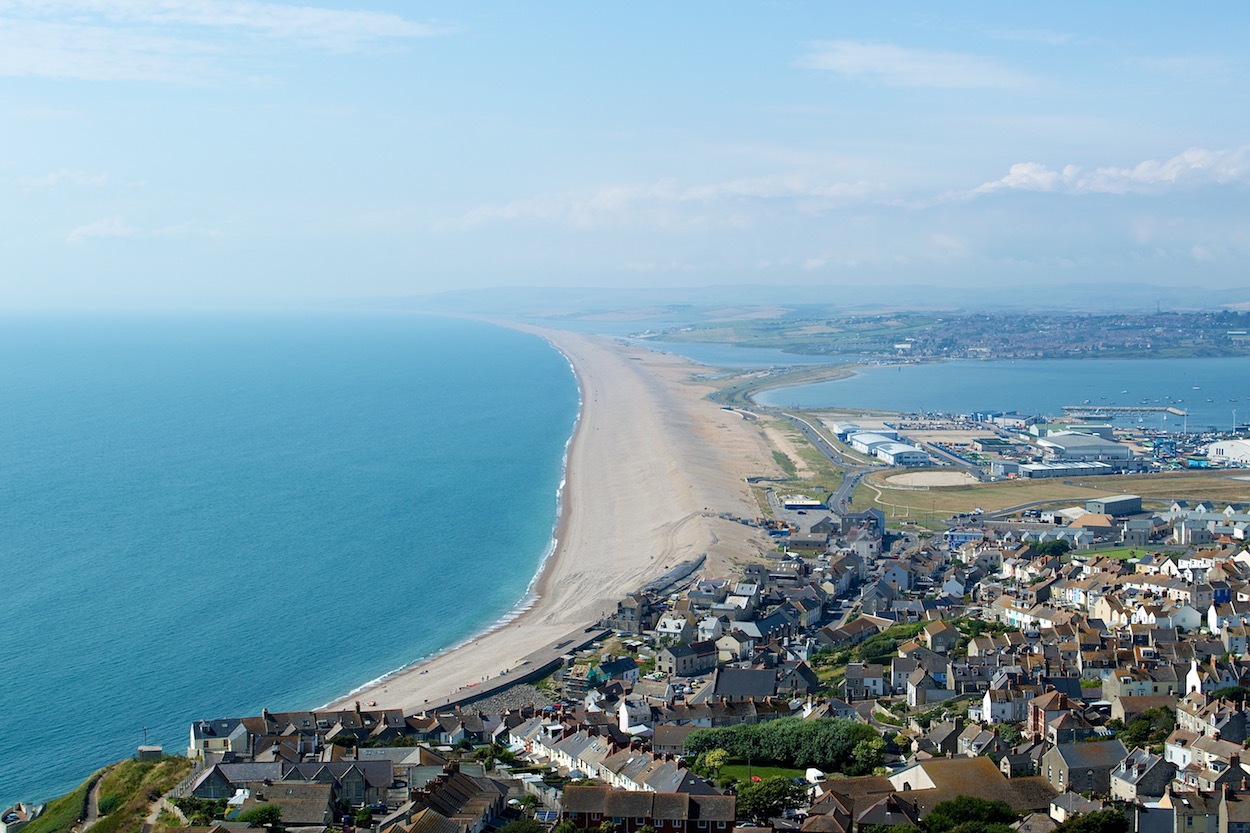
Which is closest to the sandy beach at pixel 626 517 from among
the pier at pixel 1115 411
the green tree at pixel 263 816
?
the green tree at pixel 263 816

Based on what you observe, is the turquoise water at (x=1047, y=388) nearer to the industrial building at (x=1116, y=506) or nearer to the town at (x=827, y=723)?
the industrial building at (x=1116, y=506)

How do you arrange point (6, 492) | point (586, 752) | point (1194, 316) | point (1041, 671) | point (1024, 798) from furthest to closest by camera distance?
point (1194, 316) → point (6, 492) → point (1041, 671) → point (586, 752) → point (1024, 798)

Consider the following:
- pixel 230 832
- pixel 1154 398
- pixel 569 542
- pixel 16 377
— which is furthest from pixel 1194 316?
pixel 230 832

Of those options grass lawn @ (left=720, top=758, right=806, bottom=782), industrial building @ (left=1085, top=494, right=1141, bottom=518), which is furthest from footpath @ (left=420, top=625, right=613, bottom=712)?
industrial building @ (left=1085, top=494, right=1141, bottom=518)

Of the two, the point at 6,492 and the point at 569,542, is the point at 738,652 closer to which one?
the point at 569,542

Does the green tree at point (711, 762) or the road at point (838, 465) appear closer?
the green tree at point (711, 762)

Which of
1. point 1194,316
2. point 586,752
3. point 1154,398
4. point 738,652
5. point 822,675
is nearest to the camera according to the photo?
point 586,752

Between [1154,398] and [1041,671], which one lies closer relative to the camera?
[1041,671]

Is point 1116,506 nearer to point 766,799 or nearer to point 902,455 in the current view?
point 902,455
